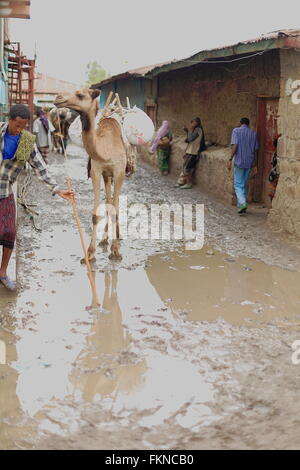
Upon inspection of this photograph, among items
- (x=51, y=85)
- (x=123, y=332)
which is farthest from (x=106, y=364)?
(x=51, y=85)

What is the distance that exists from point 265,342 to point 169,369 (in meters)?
0.97

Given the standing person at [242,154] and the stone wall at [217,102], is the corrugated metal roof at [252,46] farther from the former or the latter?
the standing person at [242,154]

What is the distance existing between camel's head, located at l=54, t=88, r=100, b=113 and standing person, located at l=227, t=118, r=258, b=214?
182 inches

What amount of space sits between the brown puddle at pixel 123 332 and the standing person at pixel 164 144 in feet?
27.8

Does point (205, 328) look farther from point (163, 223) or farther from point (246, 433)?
point (163, 223)

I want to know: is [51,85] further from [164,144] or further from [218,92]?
[218,92]

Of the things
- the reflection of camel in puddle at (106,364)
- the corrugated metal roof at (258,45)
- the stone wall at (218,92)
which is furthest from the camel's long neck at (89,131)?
the stone wall at (218,92)

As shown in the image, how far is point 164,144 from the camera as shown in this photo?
1592 cm

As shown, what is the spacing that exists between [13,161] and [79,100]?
1015mm

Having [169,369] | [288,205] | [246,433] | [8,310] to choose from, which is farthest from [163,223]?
[246,433]

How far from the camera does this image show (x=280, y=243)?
8414 mm

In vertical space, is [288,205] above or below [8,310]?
above

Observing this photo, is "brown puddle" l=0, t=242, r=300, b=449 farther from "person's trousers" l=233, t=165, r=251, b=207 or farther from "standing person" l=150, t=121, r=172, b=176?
"standing person" l=150, t=121, r=172, b=176
